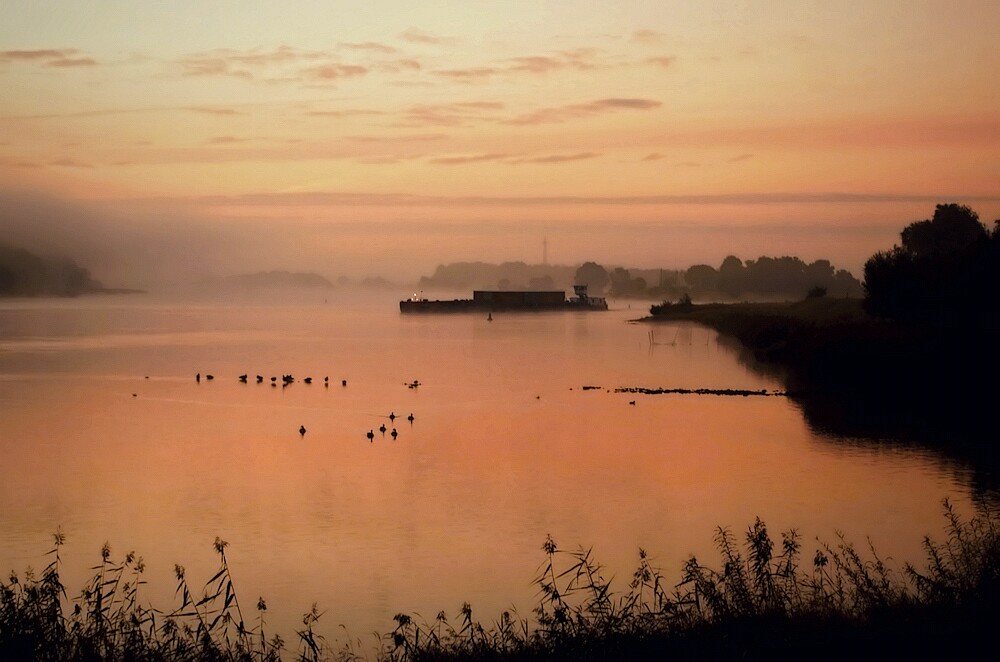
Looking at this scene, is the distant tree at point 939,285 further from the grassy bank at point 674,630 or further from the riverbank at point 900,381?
the grassy bank at point 674,630

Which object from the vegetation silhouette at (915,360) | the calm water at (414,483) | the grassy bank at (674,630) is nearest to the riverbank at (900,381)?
the vegetation silhouette at (915,360)

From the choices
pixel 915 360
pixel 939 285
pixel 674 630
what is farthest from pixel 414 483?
pixel 939 285

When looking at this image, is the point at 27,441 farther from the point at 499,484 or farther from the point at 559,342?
the point at 559,342

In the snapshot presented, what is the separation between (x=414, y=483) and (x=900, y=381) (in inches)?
1186

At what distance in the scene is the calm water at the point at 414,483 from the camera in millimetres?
19422

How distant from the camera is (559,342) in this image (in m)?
100

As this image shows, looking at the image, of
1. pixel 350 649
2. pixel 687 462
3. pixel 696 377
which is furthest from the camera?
pixel 696 377

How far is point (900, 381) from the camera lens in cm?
4884

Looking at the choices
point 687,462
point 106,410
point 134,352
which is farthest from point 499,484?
point 134,352

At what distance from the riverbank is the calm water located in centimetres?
195

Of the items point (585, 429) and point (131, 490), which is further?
point (585, 429)

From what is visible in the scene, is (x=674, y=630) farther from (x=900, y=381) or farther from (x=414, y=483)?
(x=900, y=381)

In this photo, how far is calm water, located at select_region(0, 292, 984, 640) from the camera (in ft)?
63.7

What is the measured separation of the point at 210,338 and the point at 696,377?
224 feet
